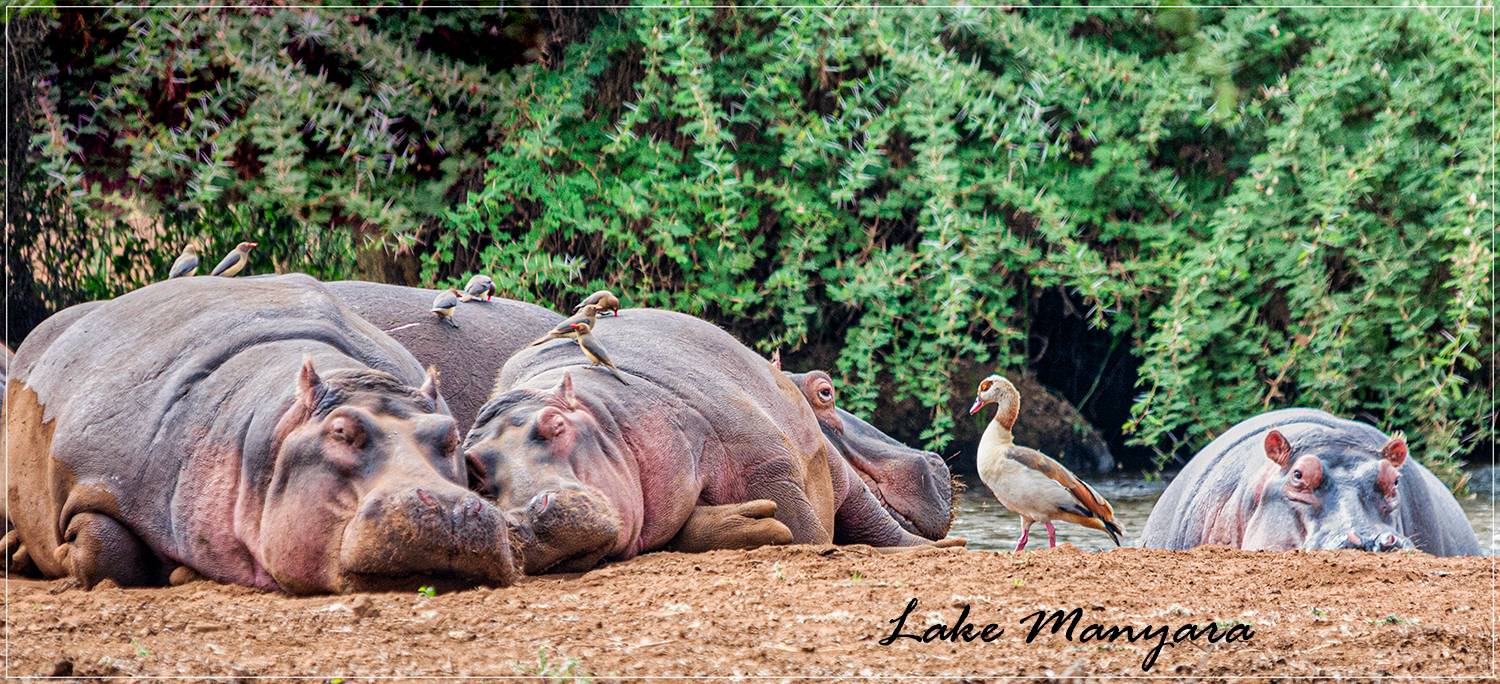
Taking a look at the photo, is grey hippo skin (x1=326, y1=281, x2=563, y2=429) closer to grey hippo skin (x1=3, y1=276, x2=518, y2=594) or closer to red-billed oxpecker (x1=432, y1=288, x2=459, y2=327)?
red-billed oxpecker (x1=432, y1=288, x2=459, y2=327)

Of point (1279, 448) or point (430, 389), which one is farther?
point (1279, 448)

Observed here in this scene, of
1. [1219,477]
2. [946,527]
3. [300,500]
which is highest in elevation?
[300,500]

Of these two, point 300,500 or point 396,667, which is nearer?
point 396,667

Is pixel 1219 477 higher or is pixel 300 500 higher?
pixel 300 500

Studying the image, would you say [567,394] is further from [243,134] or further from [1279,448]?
[243,134]

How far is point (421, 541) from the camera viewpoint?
337 centimetres

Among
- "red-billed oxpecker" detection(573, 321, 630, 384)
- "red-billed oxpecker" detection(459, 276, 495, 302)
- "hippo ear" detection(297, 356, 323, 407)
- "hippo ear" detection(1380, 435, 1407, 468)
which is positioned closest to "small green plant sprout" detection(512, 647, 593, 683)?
"hippo ear" detection(297, 356, 323, 407)

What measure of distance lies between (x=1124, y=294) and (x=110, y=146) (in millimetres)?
6582

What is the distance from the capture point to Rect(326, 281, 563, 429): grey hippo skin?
544cm

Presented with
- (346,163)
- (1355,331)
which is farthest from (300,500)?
(1355,331)

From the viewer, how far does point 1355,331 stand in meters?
8.59

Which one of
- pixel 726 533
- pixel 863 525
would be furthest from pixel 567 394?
pixel 863 525

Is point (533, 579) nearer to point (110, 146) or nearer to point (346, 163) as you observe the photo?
point (346, 163)

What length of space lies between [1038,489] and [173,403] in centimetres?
359
